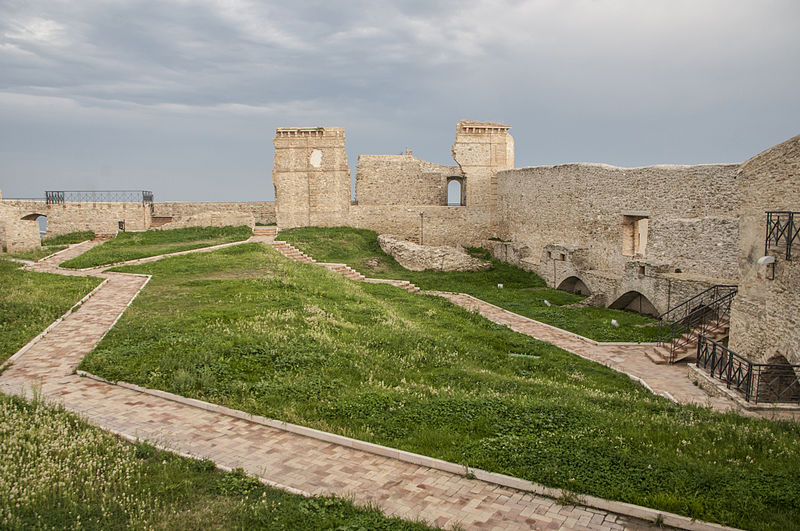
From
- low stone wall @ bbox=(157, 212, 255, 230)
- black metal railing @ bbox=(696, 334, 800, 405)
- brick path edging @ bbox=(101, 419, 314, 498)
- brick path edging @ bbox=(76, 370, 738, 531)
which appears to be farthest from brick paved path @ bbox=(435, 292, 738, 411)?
low stone wall @ bbox=(157, 212, 255, 230)

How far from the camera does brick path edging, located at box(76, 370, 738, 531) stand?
566 cm

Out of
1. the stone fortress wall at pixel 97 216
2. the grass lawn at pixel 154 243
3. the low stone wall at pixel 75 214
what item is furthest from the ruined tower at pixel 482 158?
the low stone wall at pixel 75 214

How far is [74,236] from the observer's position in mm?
30969

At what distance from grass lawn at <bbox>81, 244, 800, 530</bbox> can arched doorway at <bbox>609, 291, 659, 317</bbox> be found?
6155 mm

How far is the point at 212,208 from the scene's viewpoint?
36812mm

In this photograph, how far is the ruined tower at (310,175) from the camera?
33000mm

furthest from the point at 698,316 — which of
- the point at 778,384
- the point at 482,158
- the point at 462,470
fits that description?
the point at 482,158

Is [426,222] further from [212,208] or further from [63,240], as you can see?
[63,240]

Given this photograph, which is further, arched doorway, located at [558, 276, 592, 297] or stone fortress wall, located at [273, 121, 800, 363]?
arched doorway, located at [558, 276, 592, 297]

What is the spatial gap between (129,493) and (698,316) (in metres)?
15.5

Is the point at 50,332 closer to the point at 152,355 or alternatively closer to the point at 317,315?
the point at 152,355

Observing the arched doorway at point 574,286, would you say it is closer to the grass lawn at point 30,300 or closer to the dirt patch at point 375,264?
the dirt patch at point 375,264

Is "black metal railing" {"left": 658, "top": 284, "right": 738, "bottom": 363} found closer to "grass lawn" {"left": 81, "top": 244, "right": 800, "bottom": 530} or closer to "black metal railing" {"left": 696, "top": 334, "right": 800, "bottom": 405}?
"black metal railing" {"left": 696, "top": 334, "right": 800, "bottom": 405}

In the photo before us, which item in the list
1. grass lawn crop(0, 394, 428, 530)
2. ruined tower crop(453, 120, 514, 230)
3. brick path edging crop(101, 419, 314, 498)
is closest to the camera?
grass lawn crop(0, 394, 428, 530)
